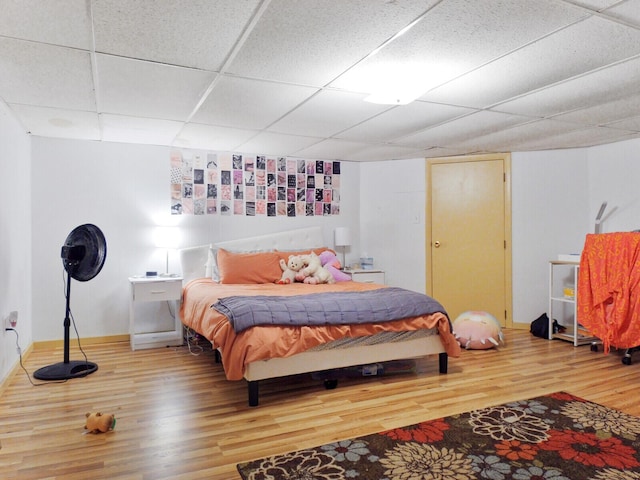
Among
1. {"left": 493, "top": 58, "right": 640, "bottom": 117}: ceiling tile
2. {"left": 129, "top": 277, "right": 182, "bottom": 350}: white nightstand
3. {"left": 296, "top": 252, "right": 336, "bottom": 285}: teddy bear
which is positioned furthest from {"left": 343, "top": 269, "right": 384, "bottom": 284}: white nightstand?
{"left": 493, "top": 58, "right": 640, "bottom": 117}: ceiling tile

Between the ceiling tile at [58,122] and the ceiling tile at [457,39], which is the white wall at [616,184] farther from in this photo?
the ceiling tile at [58,122]

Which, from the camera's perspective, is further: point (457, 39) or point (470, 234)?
point (470, 234)

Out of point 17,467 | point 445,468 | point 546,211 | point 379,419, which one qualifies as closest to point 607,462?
point 445,468

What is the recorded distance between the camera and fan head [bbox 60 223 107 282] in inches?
136

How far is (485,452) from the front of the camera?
7.16ft

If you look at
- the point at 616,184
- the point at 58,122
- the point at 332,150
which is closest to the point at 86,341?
the point at 58,122

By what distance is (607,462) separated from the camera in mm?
2070

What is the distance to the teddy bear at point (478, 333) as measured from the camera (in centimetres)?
412

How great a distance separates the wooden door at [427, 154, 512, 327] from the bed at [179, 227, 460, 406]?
5.49 ft

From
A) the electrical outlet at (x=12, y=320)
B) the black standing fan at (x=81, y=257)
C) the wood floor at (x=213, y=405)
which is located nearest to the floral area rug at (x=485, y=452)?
the wood floor at (x=213, y=405)

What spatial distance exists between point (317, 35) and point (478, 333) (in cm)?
318

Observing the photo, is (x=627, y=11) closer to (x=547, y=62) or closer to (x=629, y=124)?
(x=547, y=62)

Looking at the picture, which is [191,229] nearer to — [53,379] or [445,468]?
[53,379]

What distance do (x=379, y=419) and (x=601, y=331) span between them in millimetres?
2532
